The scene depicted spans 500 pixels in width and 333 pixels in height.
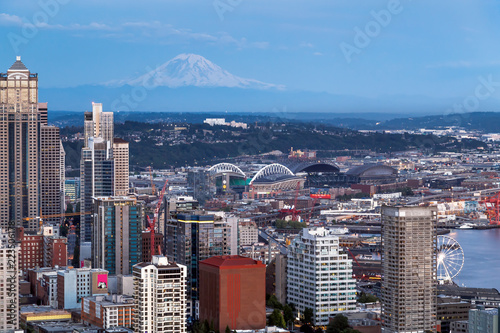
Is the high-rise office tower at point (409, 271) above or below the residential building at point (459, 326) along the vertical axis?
above

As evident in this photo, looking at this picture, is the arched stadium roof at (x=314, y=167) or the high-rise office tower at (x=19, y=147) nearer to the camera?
the high-rise office tower at (x=19, y=147)

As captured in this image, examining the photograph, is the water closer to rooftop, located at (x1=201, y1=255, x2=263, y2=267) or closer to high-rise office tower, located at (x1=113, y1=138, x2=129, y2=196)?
rooftop, located at (x1=201, y1=255, x2=263, y2=267)

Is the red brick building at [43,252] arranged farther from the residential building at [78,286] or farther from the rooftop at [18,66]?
the rooftop at [18,66]

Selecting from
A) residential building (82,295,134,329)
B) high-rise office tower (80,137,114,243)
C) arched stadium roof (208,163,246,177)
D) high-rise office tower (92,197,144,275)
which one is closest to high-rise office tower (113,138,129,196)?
high-rise office tower (80,137,114,243)

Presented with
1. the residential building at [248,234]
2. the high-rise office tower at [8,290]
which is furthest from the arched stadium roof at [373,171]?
the high-rise office tower at [8,290]

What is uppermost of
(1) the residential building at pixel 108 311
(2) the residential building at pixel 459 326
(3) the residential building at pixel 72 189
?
(3) the residential building at pixel 72 189

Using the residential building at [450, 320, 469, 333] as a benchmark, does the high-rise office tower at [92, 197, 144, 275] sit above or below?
above
